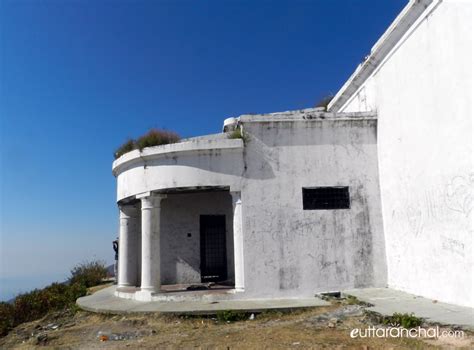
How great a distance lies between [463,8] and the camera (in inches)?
301

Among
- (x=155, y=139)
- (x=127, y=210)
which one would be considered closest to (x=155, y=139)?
(x=155, y=139)

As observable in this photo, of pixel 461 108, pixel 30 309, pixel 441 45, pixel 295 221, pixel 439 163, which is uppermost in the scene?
pixel 441 45

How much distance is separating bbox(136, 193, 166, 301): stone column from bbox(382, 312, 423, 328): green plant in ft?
19.3

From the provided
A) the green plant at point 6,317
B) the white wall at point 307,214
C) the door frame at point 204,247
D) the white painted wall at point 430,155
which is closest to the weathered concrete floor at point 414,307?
the white painted wall at point 430,155

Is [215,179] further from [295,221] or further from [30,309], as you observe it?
[30,309]

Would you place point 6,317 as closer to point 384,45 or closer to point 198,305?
point 198,305

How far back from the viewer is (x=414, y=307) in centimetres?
809

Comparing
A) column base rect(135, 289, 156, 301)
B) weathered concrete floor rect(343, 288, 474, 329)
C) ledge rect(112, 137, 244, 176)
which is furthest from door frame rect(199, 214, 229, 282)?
weathered concrete floor rect(343, 288, 474, 329)

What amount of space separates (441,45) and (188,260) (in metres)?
9.42

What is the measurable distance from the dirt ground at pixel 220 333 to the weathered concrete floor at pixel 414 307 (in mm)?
484

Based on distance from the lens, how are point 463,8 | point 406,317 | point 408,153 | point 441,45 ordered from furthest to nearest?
point 408,153 → point 441,45 → point 463,8 → point 406,317

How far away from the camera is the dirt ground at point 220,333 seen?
650 centimetres

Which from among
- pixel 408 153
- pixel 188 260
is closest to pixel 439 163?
pixel 408 153

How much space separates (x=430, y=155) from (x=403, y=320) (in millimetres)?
3635
